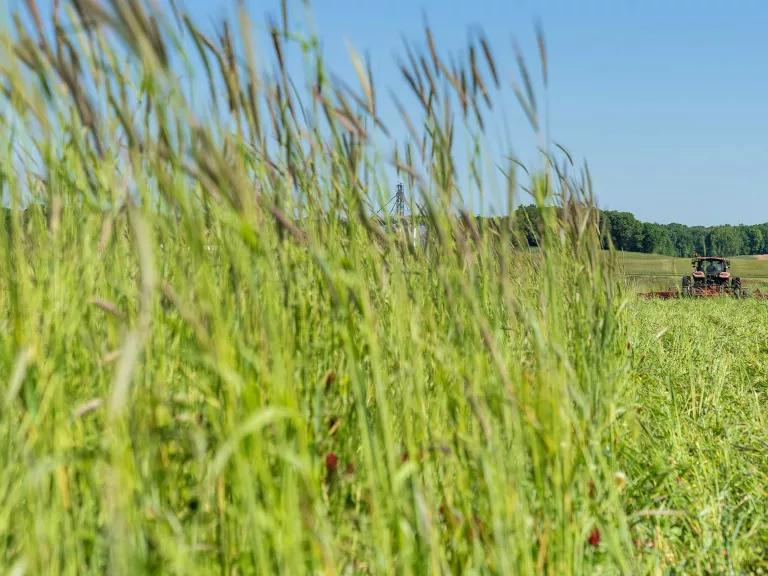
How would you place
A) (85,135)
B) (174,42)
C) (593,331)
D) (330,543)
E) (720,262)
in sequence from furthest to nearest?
(720,262), (593,331), (85,135), (330,543), (174,42)

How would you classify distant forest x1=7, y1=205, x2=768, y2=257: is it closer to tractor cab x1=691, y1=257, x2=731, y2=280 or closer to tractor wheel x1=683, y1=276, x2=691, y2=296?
tractor cab x1=691, y1=257, x2=731, y2=280

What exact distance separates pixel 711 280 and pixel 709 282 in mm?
79

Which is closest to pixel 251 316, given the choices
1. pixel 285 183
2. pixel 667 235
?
pixel 285 183

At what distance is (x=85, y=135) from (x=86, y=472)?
52 centimetres

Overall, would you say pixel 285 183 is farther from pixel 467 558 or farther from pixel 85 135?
pixel 467 558

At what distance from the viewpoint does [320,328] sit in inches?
68.4

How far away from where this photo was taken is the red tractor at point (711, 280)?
21.3 metres

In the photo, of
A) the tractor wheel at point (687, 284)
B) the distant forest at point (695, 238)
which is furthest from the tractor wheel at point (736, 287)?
the distant forest at point (695, 238)

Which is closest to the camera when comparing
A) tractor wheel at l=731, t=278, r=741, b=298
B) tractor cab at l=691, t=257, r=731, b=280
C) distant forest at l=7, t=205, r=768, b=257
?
tractor wheel at l=731, t=278, r=741, b=298

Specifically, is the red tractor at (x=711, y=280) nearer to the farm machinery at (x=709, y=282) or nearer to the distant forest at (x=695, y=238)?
the farm machinery at (x=709, y=282)

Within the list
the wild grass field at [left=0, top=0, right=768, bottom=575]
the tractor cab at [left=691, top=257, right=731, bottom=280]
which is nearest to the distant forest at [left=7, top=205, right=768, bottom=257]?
the tractor cab at [left=691, top=257, right=731, bottom=280]

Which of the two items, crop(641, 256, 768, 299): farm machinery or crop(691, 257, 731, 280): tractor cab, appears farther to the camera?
crop(691, 257, 731, 280): tractor cab

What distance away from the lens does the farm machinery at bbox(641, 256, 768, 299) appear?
69.7 ft

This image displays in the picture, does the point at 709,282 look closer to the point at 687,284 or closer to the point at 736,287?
the point at 687,284
